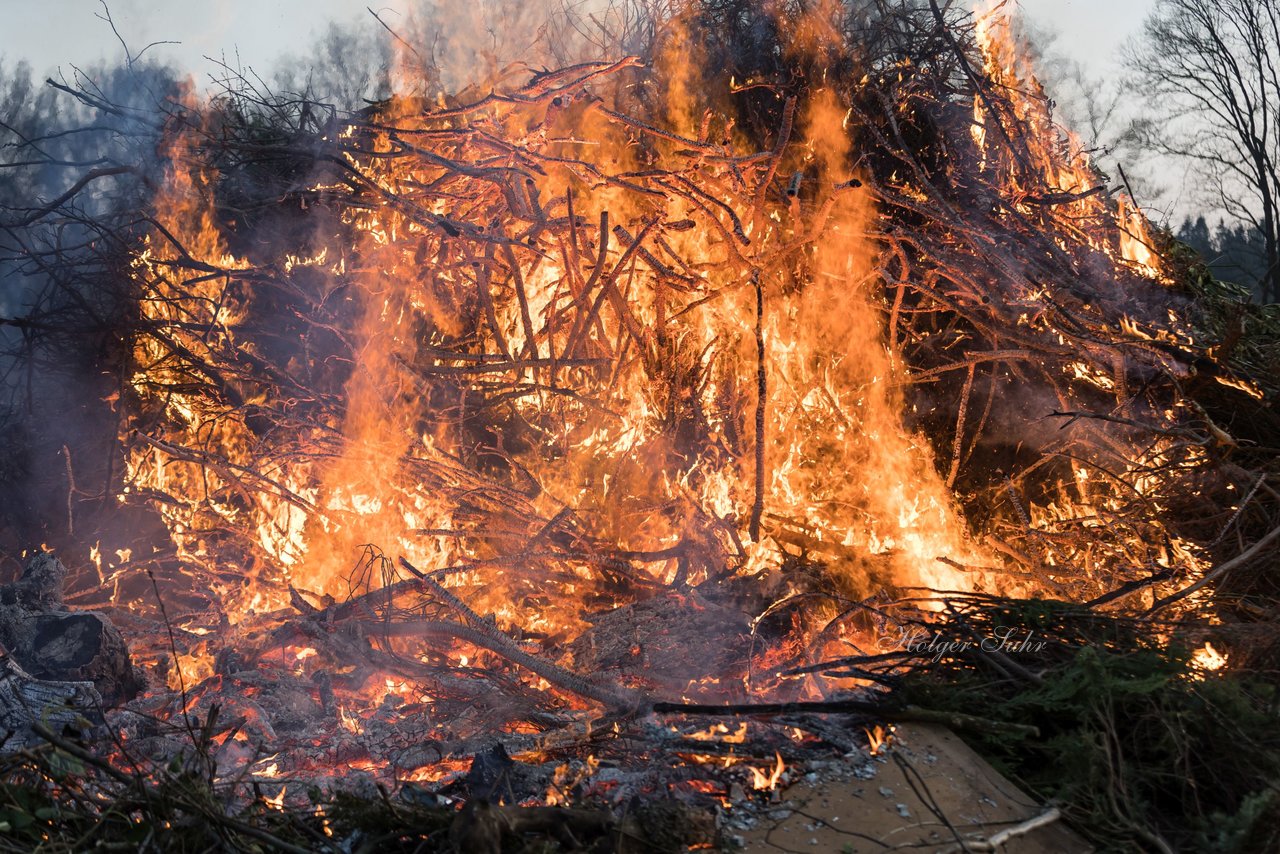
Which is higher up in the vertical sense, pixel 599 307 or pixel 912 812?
pixel 599 307

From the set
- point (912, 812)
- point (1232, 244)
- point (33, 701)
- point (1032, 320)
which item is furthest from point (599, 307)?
point (1232, 244)

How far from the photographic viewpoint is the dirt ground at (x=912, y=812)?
2.78 metres

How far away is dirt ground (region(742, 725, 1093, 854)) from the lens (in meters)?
2.78

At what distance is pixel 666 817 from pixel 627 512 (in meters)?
3.92

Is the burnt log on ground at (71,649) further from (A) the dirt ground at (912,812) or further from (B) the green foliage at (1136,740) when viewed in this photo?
(B) the green foliage at (1136,740)

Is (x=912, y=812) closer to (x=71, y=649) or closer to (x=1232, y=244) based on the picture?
(x=71, y=649)

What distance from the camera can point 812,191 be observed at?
6.75m

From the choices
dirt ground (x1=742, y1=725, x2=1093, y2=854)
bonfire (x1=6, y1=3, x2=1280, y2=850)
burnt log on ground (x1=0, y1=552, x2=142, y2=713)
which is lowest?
dirt ground (x1=742, y1=725, x2=1093, y2=854)

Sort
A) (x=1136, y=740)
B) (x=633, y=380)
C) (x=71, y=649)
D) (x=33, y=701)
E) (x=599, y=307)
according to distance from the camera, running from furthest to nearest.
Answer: (x=633, y=380)
(x=599, y=307)
(x=71, y=649)
(x=33, y=701)
(x=1136, y=740)

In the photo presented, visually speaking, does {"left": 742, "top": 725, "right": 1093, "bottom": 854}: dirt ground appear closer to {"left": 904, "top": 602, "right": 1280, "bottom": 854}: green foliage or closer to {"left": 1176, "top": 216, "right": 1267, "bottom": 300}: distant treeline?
{"left": 904, "top": 602, "right": 1280, "bottom": 854}: green foliage

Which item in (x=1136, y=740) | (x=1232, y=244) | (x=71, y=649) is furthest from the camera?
(x=1232, y=244)

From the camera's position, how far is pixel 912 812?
2.93 meters

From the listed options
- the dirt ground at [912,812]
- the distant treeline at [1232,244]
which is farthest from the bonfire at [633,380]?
the distant treeline at [1232,244]

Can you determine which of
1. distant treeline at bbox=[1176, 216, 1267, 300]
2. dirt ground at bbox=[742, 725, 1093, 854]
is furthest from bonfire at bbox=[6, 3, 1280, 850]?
distant treeline at bbox=[1176, 216, 1267, 300]
